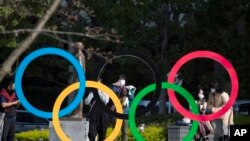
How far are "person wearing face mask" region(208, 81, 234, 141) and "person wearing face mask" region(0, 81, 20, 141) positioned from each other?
16.2ft

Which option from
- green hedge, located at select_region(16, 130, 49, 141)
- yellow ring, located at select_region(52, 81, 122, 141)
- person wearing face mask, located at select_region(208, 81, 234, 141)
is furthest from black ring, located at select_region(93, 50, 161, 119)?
green hedge, located at select_region(16, 130, 49, 141)

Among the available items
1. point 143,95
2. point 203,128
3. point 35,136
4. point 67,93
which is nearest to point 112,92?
point 143,95

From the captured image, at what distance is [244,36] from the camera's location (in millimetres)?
28609

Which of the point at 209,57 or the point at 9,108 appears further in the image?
the point at 9,108

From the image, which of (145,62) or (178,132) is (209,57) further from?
(178,132)

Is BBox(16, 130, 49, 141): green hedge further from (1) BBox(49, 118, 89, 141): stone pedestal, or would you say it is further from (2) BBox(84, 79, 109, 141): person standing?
(1) BBox(49, 118, 89, 141): stone pedestal

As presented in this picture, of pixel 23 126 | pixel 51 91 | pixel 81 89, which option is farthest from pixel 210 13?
pixel 51 91

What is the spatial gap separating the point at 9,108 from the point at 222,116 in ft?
17.8

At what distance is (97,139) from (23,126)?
13649 mm

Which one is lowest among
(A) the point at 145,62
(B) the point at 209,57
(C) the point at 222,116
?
(C) the point at 222,116

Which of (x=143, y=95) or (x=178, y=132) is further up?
(x=143, y=95)

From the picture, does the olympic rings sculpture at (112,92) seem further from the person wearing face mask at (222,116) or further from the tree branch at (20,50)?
the tree branch at (20,50)

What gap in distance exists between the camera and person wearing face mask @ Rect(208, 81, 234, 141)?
1978cm

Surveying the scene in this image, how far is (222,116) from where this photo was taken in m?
20.1
